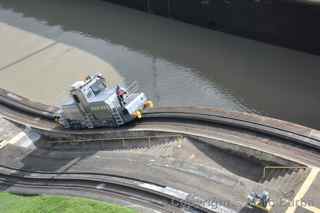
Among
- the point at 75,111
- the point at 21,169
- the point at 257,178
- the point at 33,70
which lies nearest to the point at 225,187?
the point at 257,178

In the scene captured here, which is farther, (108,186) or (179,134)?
(179,134)

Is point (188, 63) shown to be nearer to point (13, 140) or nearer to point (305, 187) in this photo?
point (13, 140)

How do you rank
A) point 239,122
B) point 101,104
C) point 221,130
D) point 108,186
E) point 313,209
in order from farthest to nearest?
point 101,104, point 221,130, point 239,122, point 108,186, point 313,209

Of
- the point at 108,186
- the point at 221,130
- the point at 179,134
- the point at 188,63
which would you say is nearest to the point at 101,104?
the point at 179,134

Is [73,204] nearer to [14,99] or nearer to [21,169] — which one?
[21,169]

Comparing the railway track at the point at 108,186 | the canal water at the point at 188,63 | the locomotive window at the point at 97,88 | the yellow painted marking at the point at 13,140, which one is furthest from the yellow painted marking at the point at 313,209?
the yellow painted marking at the point at 13,140

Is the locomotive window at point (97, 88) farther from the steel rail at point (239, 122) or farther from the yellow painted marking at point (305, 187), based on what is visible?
the yellow painted marking at point (305, 187)
